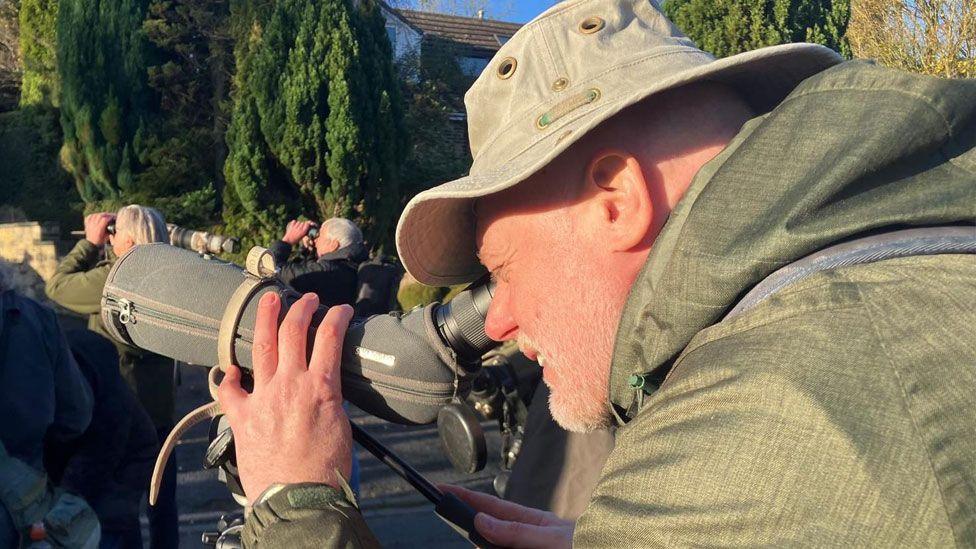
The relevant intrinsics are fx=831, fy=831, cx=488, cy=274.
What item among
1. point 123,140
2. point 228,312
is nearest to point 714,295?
point 228,312

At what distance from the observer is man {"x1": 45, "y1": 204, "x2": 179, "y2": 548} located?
3.96 metres

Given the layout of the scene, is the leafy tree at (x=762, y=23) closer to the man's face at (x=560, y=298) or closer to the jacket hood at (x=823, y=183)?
the man's face at (x=560, y=298)

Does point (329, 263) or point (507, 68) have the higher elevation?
point (507, 68)

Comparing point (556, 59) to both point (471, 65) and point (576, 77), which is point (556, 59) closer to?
point (576, 77)

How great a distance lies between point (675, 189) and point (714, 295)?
30 cm

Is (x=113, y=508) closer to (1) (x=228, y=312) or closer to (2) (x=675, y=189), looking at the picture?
(1) (x=228, y=312)

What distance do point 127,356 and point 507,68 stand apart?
352cm

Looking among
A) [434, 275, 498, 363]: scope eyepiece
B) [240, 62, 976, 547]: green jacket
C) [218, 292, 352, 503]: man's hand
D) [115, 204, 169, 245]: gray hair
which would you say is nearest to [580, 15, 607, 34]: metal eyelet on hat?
[240, 62, 976, 547]: green jacket

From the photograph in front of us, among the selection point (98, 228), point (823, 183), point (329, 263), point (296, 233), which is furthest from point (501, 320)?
point (296, 233)

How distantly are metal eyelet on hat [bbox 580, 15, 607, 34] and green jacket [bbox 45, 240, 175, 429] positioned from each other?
3.49 metres

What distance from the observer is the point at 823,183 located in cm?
85

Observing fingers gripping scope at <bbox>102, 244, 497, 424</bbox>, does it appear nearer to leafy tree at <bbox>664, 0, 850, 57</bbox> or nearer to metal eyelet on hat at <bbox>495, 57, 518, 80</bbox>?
metal eyelet on hat at <bbox>495, 57, 518, 80</bbox>

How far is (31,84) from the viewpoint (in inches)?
496

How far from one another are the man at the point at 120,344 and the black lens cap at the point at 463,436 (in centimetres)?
254
